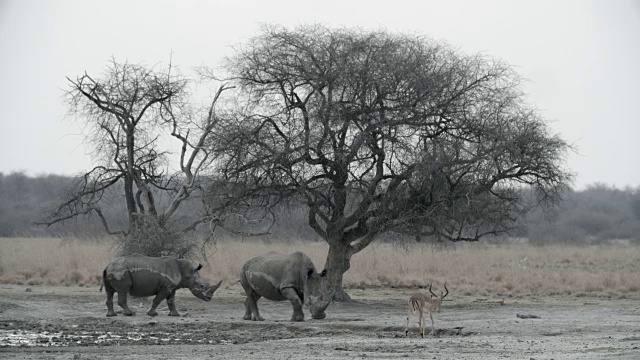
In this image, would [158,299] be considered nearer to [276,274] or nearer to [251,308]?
[251,308]

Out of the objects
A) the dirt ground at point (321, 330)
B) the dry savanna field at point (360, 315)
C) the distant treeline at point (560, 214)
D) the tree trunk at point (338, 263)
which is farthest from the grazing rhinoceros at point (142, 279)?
the distant treeline at point (560, 214)

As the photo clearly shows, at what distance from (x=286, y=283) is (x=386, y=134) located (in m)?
4.49

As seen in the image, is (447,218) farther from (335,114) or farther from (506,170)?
(335,114)

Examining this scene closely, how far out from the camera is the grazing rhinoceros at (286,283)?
914 inches

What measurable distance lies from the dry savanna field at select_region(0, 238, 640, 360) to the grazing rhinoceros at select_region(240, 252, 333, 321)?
0.45 meters

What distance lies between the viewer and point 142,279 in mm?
24062

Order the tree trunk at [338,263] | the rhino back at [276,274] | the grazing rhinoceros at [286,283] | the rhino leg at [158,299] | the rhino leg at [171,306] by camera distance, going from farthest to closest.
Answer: the tree trunk at [338,263] < the rhino leg at [171,306] < the rhino leg at [158,299] < the rhino back at [276,274] < the grazing rhinoceros at [286,283]

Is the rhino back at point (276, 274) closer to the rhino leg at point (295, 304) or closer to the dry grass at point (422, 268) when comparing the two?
the rhino leg at point (295, 304)

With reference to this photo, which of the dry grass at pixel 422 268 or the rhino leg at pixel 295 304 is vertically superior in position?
the dry grass at pixel 422 268

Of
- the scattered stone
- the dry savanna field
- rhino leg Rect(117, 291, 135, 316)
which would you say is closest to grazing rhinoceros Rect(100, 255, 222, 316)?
rhino leg Rect(117, 291, 135, 316)

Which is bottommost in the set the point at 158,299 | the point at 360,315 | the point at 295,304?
the point at 360,315

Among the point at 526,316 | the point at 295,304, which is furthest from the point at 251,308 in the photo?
the point at 526,316

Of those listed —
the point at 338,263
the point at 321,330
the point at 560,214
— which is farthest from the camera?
the point at 560,214

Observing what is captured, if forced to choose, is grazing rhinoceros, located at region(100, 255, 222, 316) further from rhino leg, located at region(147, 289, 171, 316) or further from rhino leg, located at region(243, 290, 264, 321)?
rhino leg, located at region(243, 290, 264, 321)
